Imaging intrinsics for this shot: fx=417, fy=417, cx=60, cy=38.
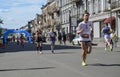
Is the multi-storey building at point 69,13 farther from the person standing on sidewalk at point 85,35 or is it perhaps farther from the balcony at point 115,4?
the person standing on sidewalk at point 85,35

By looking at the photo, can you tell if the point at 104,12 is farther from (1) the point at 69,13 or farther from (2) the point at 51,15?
(2) the point at 51,15

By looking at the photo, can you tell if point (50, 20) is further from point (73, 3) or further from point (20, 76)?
point (20, 76)

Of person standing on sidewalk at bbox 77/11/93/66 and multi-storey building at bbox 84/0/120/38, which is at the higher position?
multi-storey building at bbox 84/0/120/38

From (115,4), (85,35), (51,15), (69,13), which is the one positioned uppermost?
(51,15)

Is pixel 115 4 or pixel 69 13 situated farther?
pixel 69 13

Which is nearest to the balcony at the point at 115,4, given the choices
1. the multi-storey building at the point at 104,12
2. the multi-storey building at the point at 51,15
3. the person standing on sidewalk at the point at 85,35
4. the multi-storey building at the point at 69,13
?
the multi-storey building at the point at 104,12

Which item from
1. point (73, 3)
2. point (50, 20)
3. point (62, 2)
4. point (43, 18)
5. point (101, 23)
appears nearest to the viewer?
point (101, 23)

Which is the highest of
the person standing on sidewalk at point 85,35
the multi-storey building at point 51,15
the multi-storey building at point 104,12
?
the multi-storey building at point 51,15

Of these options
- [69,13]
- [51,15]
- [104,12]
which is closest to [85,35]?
[104,12]

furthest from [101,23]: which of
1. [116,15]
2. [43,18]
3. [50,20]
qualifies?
[43,18]

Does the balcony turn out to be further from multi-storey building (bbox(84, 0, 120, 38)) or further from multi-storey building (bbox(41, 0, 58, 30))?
multi-storey building (bbox(41, 0, 58, 30))

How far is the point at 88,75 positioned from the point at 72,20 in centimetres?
6590

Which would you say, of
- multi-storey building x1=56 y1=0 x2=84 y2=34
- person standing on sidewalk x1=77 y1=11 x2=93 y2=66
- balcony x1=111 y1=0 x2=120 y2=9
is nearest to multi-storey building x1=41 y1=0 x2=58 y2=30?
multi-storey building x1=56 y1=0 x2=84 y2=34

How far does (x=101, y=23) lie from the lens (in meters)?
63.4
